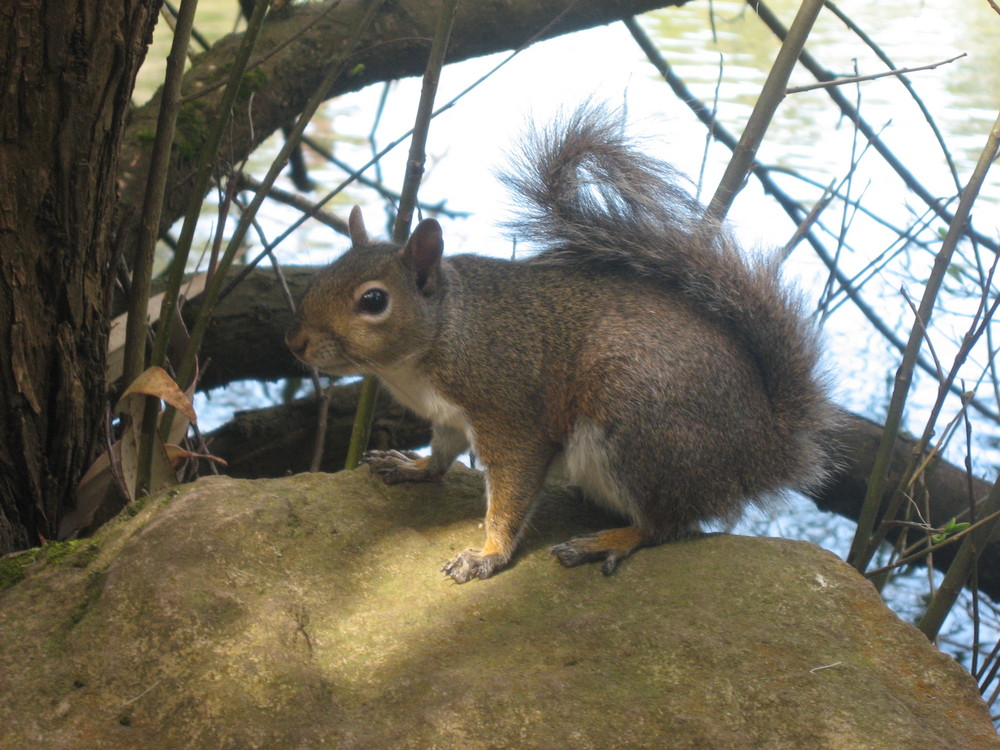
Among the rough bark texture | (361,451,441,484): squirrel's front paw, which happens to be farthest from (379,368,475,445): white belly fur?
the rough bark texture

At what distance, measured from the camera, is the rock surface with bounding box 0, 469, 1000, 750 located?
1594mm

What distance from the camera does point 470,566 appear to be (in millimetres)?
2105

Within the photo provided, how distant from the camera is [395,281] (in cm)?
239

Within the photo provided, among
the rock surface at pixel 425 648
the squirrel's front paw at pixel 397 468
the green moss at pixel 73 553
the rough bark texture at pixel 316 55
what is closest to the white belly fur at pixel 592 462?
the rock surface at pixel 425 648

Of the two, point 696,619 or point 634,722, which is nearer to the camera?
point 634,722

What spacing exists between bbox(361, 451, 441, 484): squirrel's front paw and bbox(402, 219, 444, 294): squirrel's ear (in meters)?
0.45

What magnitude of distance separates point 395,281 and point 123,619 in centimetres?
103

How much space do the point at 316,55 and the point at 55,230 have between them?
158 centimetres

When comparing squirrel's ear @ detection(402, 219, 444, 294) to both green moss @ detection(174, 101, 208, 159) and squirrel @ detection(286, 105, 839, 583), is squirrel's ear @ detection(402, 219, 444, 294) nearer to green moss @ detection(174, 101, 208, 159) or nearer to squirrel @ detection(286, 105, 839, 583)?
squirrel @ detection(286, 105, 839, 583)

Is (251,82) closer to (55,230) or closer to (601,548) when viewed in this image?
(55,230)

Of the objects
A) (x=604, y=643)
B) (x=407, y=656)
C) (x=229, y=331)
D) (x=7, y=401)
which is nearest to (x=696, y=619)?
(x=604, y=643)

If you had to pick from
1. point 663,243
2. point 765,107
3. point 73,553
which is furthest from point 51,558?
point 765,107

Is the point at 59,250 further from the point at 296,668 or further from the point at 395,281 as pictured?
the point at 296,668

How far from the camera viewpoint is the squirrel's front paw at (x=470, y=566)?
6.89ft
